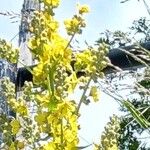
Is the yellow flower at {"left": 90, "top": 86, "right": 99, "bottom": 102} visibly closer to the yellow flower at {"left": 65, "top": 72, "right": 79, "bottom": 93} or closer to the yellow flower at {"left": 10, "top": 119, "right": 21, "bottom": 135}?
the yellow flower at {"left": 65, "top": 72, "right": 79, "bottom": 93}

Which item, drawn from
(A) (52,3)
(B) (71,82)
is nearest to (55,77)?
(B) (71,82)

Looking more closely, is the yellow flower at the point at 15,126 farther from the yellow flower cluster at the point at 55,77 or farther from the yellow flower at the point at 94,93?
the yellow flower at the point at 94,93

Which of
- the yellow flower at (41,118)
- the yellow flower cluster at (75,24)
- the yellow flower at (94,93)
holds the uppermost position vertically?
the yellow flower cluster at (75,24)

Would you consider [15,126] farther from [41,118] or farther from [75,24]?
→ [75,24]

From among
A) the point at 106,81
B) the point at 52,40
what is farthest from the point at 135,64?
the point at 52,40

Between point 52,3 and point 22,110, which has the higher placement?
point 52,3

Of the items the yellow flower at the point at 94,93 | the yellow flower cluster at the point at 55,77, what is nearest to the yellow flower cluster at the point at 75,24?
the yellow flower cluster at the point at 55,77

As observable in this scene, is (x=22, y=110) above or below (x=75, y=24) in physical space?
below

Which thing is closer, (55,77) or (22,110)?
(55,77)

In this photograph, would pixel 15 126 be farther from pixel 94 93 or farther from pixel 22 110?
pixel 94 93

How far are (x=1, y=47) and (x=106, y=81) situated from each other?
10.1 inches

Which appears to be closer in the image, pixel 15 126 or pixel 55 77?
pixel 55 77

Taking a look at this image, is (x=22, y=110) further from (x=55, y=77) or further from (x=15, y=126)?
(x=55, y=77)

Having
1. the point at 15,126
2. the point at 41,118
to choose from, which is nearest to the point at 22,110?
the point at 15,126
